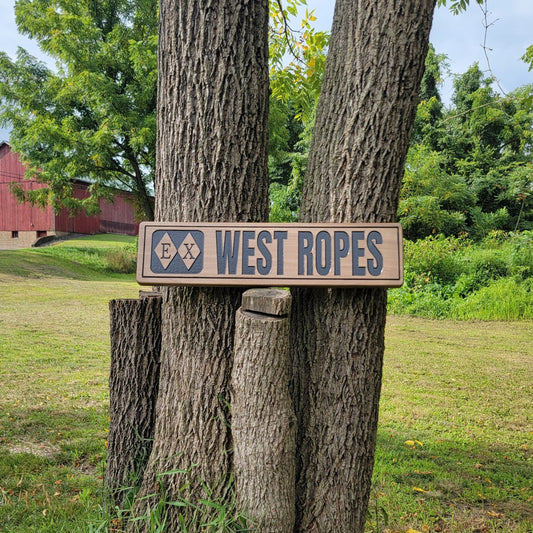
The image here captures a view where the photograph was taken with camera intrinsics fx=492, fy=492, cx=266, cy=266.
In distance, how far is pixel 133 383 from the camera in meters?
2.50

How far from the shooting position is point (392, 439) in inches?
169

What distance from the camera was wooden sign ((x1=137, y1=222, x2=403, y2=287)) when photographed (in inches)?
75.7

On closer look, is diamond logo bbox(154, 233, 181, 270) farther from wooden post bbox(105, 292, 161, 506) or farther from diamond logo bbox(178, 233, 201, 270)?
wooden post bbox(105, 292, 161, 506)

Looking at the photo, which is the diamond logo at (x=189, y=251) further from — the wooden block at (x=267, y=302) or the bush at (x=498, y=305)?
the bush at (x=498, y=305)

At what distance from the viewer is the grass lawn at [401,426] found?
9.63ft

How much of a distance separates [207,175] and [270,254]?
41cm

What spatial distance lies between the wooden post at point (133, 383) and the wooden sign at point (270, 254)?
0.55 meters

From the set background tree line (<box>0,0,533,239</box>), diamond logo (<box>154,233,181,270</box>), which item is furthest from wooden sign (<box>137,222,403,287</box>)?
background tree line (<box>0,0,533,239</box>)

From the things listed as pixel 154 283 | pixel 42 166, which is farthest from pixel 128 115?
pixel 154 283

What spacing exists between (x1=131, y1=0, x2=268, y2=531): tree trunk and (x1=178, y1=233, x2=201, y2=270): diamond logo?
10 centimetres

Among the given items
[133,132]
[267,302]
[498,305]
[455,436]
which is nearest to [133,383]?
[267,302]

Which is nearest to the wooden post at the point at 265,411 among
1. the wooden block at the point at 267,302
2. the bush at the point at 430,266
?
the wooden block at the point at 267,302

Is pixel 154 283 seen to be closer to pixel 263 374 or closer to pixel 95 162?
pixel 263 374

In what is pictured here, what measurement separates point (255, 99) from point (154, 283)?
34.1 inches
